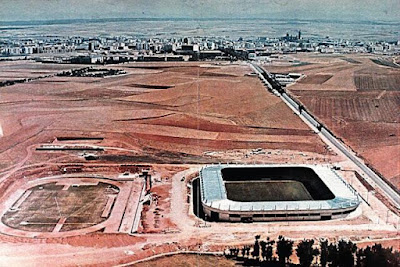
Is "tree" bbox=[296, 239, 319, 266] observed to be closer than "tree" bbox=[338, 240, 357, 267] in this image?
No

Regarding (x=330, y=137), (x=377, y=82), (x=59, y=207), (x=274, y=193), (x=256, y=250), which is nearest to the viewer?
(x=256, y=250)

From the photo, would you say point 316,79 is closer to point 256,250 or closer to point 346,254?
point 256,250

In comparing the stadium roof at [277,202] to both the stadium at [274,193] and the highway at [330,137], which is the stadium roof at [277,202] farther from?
the highway at [330,137]

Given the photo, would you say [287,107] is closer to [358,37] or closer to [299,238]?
[299,238]

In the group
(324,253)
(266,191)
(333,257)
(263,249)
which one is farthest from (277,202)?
(333,257)

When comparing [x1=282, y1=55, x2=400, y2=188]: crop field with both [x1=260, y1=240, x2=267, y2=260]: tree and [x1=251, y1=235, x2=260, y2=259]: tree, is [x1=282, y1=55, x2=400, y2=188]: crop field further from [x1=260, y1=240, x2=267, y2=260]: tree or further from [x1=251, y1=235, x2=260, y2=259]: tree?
[x1=251, y1=235, x2=260, y2=259]: tree

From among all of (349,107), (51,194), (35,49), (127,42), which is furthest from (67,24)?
(51,194)

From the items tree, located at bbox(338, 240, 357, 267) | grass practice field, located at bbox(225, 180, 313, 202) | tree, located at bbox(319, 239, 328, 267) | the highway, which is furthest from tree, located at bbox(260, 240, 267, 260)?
the highway
